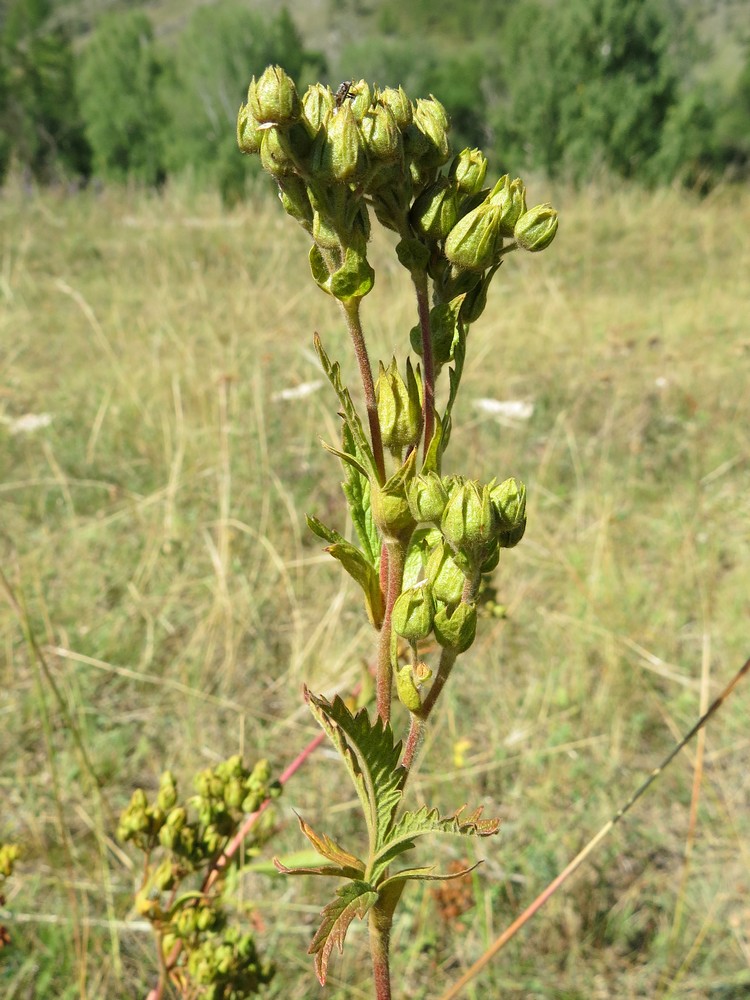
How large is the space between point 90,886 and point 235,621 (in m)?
1.07

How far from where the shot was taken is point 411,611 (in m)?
0.71

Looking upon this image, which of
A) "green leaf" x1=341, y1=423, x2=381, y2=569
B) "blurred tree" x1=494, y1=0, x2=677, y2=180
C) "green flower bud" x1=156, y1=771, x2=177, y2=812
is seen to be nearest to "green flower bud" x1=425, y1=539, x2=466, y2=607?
"green leaf" x1=341, y1=423, x2=381, y2=569

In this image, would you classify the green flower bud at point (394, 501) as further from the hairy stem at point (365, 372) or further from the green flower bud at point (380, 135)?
the green flower bud at point (380, 135)

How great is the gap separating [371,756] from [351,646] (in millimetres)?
1786

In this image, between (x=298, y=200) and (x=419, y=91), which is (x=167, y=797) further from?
(x=419, y=91)

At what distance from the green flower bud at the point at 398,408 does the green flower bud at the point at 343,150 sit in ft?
0.59

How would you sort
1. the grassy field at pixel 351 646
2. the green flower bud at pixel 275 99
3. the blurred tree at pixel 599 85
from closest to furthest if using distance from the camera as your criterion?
the green flower bud at pixel 275 99 → the grassy field at pixel 351 646 → the blurred tree at pixel 599 85

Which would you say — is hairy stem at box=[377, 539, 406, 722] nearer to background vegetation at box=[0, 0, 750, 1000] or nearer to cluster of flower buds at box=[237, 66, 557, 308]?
cluster of flower buds at box=[237, 66, 557, 308]

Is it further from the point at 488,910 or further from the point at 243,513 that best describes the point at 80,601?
the point at 488,910

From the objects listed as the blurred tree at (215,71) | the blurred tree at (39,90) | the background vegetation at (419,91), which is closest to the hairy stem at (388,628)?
the background vegetation at (419,91)

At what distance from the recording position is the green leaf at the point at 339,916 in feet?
2.31

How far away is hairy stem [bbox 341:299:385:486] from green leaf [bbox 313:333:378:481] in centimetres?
1

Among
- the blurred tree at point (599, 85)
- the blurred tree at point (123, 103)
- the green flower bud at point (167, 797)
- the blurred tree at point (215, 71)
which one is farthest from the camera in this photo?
the blurred tree at point (123, 103)

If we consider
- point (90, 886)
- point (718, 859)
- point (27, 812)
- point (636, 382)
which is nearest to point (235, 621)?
point (27, 812)
